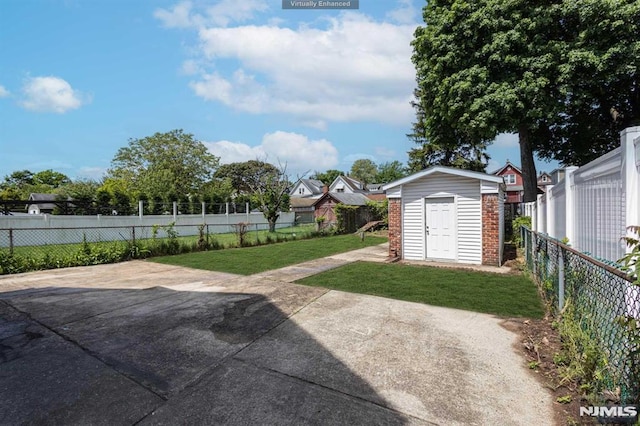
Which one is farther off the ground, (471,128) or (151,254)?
Answer: (471,128)

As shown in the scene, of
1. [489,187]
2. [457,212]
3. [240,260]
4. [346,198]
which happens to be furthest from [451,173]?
[346,198]

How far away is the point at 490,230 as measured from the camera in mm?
8547

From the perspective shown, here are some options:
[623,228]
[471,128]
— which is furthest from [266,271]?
[471,128]

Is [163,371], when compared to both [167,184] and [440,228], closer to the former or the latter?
[440,228]

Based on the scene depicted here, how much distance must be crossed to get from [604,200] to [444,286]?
12.7ft

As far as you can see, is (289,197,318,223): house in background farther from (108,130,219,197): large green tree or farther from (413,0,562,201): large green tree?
(413,0,562,201): large green tree

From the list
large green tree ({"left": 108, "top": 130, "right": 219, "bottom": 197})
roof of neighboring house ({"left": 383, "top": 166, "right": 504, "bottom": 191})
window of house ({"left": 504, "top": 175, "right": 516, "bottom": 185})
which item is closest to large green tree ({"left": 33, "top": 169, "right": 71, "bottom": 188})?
large green tree ({"left": 108, "top": 130, "right": 219, "bottom": 197})

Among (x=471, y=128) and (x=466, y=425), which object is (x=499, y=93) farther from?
(x=466, y=425)

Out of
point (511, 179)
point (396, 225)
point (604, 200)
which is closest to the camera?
point (604, 200)

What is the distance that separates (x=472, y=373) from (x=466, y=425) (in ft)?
2.75

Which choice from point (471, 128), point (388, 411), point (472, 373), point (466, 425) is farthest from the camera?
point (471, 128)

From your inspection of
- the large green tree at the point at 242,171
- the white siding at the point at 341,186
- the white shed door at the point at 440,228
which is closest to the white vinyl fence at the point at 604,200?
the white shed door at the point at 440,228

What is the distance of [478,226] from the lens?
874 cm

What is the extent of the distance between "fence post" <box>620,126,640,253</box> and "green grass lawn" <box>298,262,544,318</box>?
289cm
